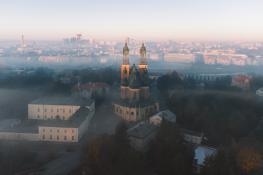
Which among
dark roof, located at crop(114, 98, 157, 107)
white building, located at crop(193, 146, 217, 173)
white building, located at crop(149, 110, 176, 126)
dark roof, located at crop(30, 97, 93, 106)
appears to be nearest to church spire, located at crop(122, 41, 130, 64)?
dark roof, located at crop(114, 98, 157, 107)

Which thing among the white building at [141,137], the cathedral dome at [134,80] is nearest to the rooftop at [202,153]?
the white building at [141,137]

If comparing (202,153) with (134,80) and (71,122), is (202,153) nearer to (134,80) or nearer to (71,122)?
(71,122)

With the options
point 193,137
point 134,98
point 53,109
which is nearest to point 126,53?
point 134,98

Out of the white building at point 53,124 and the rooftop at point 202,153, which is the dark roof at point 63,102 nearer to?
the white building at point 53,124

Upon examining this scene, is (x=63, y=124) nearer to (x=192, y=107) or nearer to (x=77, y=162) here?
(x=77, y=162)

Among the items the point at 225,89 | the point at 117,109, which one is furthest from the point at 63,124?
the point at 225,89

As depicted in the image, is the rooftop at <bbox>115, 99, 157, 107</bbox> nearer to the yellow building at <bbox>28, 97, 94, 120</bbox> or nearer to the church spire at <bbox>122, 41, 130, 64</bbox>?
the yellow building at <bbox>28, 97, 94, 120</bbox>
